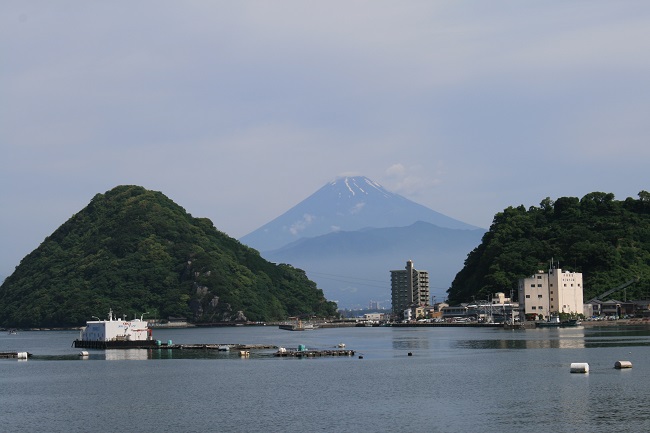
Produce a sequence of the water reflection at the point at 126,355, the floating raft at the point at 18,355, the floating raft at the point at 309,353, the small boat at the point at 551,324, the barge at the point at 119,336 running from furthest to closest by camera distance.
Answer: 1. the small boat at the point at 551,324
2. the barge at the point at 119,336
3. the floating raft at the point at 18,355
4. the water reflection at the point at 126,355
5. the floating raft at the point at 309,353

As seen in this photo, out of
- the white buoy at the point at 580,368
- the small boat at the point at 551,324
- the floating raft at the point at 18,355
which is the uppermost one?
the white buoy at the point at 580,368

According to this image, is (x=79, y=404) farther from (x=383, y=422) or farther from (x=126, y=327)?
(x=126, y=327)

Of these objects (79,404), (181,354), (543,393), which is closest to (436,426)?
(543,393)

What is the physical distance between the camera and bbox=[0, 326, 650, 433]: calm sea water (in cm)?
5697

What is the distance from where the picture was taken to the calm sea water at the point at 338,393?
187 feet

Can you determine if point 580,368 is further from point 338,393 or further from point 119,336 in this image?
point 119,336

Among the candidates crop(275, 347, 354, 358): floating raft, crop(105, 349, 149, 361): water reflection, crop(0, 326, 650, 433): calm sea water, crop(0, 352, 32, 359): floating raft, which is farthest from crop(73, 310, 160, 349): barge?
crop(275, 347, 354, 358): floating raft

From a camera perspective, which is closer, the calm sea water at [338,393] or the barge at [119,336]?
the calm sea water at [338,393]

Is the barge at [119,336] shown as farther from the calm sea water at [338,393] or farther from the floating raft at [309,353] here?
the floating raft at [309,353]

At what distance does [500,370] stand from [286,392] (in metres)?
23.8

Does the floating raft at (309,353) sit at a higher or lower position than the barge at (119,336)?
lower

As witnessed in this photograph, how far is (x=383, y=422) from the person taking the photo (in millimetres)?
56812

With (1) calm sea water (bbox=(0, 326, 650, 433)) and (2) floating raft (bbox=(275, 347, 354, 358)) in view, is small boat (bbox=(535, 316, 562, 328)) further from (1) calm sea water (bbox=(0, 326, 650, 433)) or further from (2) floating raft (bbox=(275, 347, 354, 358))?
(2) floating raft (bbox=(275, 347, 354, 358))

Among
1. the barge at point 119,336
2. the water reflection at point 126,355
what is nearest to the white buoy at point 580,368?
the water reflection at point 126,355
